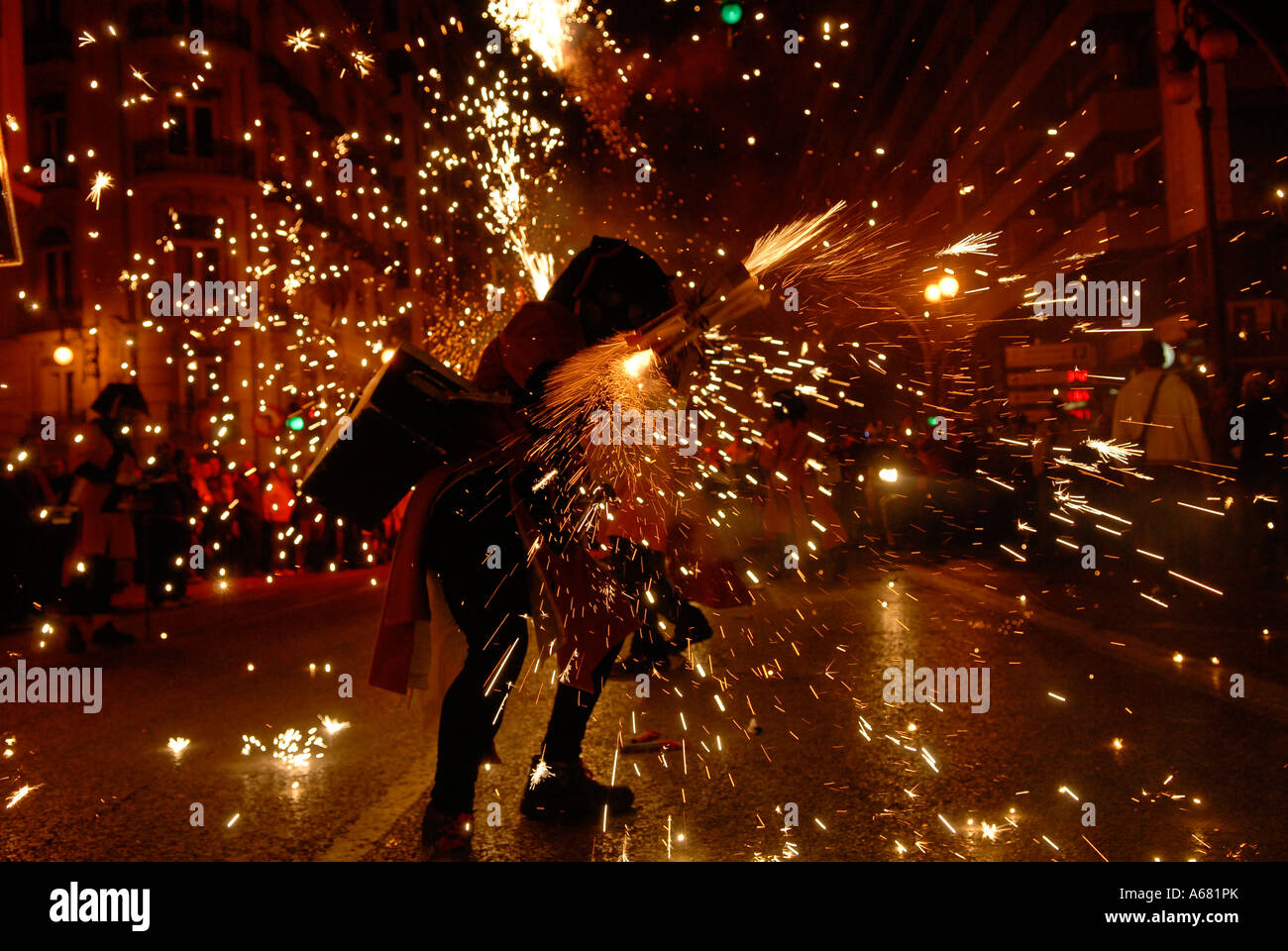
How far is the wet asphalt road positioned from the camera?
3572 millimetres

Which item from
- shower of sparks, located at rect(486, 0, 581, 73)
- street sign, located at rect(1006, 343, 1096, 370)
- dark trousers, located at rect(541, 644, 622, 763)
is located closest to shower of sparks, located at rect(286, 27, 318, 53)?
street sign, located at rect(1006, 343, 1096, 370)

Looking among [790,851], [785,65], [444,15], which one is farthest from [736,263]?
[444,15]

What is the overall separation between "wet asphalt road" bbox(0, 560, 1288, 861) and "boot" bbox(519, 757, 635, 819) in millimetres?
92

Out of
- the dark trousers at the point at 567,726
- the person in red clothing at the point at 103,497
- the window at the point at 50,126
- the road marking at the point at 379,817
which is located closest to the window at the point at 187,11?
the window at the point at 50,126

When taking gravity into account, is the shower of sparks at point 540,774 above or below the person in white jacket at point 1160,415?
below

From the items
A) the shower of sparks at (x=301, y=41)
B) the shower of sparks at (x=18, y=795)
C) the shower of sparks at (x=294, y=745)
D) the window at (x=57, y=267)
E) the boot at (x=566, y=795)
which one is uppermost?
the shower of sparks at (x=301, y=41)

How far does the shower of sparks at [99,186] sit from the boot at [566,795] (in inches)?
1114

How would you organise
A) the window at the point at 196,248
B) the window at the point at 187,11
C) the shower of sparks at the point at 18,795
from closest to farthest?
the shower of sparks at the point at 18,795
the window at the point at 187,11
the window at the point at 196,248

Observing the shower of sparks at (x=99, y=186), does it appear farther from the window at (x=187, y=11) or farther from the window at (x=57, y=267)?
the window at (x=187, y=11)

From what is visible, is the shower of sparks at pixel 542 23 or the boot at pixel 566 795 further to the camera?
the shower of sparks at pixel 542 23

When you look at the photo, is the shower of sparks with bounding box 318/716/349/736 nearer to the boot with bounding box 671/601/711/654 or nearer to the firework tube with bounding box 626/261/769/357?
the boot with bounding box 671/601/711/654

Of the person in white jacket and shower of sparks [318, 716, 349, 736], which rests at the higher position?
the person in white jacket

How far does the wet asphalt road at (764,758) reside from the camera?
11.7ft
